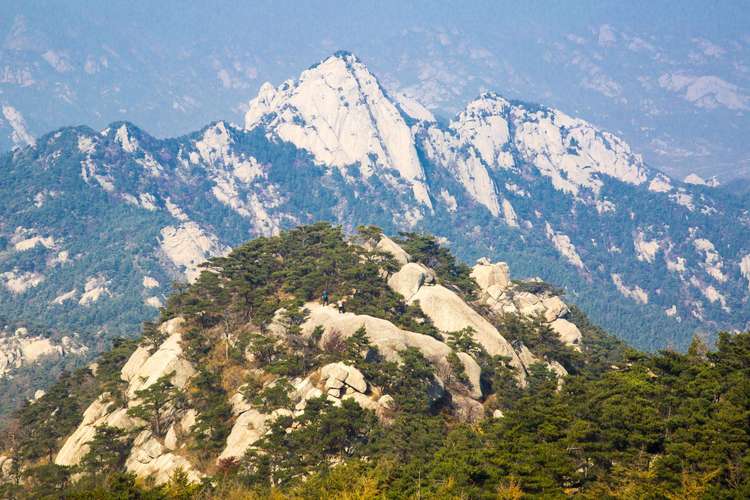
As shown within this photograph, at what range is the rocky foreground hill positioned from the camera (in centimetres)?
5125

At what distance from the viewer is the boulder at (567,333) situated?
106250mm

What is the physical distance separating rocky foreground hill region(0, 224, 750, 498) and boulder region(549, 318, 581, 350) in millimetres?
547

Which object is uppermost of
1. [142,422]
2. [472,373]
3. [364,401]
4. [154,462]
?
[472,373]

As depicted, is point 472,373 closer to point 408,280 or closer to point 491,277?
point 408,280

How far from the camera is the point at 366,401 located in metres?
69.6

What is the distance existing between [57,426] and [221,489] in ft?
116

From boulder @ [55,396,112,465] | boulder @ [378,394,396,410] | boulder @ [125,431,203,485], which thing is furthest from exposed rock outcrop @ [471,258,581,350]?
boulder @ [55,396,112,465]

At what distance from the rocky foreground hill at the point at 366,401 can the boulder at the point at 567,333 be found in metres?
0.55

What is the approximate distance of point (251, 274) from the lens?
91.6m

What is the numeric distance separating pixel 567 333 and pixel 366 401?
1929 inches

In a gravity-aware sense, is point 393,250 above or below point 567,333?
above

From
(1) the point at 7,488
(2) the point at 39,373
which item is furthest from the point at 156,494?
(2) the point at 39,373

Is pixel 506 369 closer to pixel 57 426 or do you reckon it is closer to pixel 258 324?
pixel 258 324

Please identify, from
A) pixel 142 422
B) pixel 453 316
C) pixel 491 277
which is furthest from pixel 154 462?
pixel 491 277
